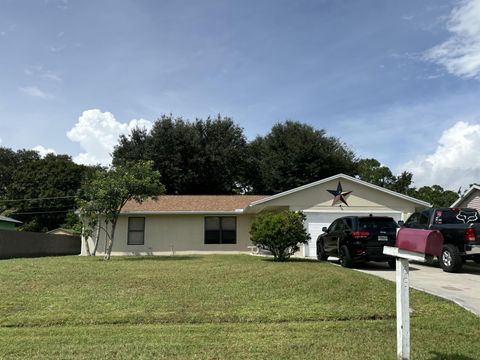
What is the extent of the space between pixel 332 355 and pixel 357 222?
29.5 feet

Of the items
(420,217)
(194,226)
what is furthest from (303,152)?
(420,217)

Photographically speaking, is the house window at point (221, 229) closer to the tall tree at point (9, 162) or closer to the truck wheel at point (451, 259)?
the truck wheel at point (451, 259)

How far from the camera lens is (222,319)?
274 inches

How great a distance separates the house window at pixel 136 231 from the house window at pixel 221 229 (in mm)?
3405

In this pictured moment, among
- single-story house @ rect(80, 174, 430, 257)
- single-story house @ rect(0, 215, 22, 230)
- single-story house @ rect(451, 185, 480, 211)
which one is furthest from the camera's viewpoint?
single-story house @ rect(0, 215, 22, 230)

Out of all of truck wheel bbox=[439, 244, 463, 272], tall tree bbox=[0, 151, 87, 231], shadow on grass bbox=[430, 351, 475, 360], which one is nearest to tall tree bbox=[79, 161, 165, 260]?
truck wheel bbox=[439, 244, 463, 272]

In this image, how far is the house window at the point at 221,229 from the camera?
24.1 metres

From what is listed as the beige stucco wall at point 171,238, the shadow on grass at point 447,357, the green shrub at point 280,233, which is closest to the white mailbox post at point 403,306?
the shadow on grass at point 447,357

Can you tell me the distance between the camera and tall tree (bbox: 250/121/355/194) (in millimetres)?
38375

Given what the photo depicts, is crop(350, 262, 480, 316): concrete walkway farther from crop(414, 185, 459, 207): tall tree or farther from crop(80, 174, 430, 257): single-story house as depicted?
crop(414, 185, 459, 207): tall tree

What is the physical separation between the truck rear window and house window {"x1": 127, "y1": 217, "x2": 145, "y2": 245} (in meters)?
15.4

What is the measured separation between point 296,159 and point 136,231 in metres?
18.2

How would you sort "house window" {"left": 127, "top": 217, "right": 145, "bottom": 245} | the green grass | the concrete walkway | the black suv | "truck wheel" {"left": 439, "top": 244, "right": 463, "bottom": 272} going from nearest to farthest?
the green grass < the concrete walkway < "truck wheel" {"left": 439, "top": 244, "right": 463, "bottom": 272} < the black suv < "house window" {"left": 127, "top": 217, "right": 145, "bottom": 245}

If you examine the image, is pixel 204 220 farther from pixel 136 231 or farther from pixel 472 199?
pixel 472 199
